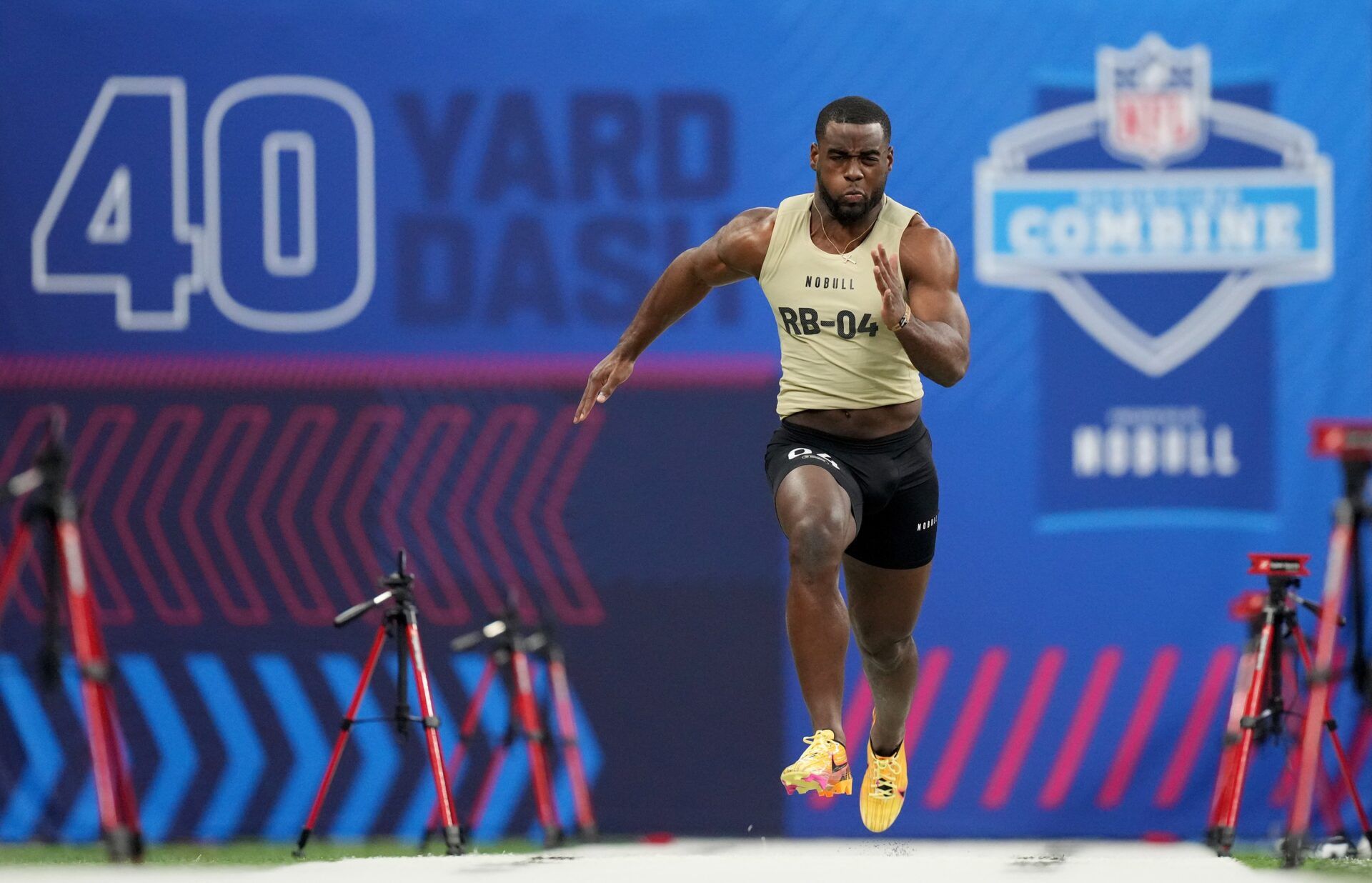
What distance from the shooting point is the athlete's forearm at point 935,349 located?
14.9ft

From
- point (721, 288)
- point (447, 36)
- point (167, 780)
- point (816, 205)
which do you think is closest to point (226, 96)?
point (447, 36)

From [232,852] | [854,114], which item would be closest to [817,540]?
[854,114]

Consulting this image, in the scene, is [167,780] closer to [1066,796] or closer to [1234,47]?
[1066,796]

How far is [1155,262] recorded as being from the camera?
793cm

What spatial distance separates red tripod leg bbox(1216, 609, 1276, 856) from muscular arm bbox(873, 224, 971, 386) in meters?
2.64

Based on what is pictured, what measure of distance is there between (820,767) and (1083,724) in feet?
12.6

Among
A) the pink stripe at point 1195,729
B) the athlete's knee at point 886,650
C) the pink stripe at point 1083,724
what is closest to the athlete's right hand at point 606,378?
the athlete's knee at point 886,650

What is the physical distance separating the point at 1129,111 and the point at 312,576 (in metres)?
4.22

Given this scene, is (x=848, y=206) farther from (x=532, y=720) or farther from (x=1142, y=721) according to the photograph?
(x=1142, y=721)

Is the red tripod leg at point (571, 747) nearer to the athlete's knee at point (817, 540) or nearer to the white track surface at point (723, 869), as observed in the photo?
the white track surface at point (723, 869)

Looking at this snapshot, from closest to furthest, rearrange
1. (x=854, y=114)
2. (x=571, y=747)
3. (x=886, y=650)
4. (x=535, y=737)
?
(x=854, y=114)
(x=886, y=650)
(x=535, y=737)
(x=571, y=747)

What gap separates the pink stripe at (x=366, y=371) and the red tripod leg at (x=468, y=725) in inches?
51.1

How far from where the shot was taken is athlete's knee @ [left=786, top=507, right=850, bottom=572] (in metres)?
4.53

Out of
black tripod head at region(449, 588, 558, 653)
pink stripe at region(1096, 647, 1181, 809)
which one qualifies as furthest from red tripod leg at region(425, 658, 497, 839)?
pink stripe at region(1096, 647, 1181, 809)
